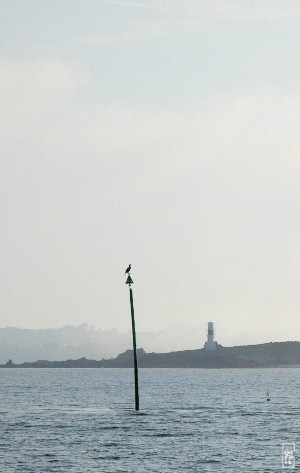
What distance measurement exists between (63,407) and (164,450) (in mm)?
51419

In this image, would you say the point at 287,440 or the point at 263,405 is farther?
the point at 263,405

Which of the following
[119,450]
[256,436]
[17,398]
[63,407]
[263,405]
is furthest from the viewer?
[17,398]

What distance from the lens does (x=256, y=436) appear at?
80.3 meters

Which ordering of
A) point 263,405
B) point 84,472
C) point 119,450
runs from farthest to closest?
point 263,405, point 119,450, point 84,472

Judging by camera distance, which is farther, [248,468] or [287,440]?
[287,440]

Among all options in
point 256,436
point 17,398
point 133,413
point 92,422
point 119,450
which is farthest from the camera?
point 17,398

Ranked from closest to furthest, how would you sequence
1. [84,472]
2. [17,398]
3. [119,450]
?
1. [84,472]
2. [119,450]
3. [17,398]

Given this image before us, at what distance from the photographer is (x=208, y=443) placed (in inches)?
2940

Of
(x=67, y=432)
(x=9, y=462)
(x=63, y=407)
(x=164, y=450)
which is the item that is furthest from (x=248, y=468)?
(x=63, y=407)

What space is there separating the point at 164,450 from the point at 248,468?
34.6ft

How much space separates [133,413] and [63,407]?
626 inches

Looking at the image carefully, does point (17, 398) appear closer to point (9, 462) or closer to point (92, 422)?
point (92, 422)

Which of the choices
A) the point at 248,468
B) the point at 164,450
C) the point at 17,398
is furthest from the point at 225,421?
the point at 17,398

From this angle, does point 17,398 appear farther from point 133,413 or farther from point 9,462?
point 9,462
